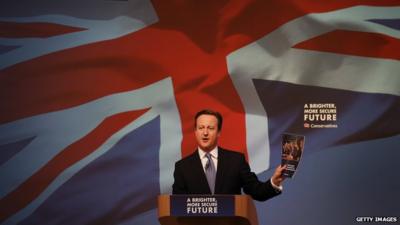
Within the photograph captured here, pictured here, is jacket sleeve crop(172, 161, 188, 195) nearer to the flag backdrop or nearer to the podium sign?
the podium sign

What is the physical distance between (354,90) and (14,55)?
274cm

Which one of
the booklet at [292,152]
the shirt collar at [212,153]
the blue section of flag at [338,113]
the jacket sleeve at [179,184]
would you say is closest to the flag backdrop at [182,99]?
the blue section of flag at [338,113]

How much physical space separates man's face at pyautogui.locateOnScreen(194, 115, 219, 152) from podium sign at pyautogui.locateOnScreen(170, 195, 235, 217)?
696 millimetres

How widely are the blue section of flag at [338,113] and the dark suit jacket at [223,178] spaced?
4.87 ft

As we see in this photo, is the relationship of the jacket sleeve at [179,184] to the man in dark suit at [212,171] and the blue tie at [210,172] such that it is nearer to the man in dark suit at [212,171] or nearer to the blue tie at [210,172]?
the man in dark suit at [212,171]

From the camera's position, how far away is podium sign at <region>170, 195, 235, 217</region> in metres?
3.10

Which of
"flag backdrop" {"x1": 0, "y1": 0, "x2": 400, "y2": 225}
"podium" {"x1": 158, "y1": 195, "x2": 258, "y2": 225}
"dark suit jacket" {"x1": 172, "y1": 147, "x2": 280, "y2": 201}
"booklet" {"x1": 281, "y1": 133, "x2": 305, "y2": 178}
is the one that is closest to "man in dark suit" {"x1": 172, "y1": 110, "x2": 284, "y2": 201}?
"dark suit jacket" {"x1": 172, "y1": 147, "x2": 280, "y2": 201}

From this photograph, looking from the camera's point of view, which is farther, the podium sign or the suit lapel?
the suit lapel

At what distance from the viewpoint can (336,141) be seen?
17.0ft

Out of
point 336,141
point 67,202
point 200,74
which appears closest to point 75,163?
point 67,202

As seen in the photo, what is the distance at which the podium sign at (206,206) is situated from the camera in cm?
310

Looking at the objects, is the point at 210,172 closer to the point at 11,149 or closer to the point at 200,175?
the point at 200,175

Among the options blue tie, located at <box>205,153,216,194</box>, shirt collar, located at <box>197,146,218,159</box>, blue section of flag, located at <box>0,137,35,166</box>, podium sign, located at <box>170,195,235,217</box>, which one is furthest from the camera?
blue section of flag, located at <box>0,137,35,166</box>

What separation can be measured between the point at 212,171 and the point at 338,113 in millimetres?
1800
